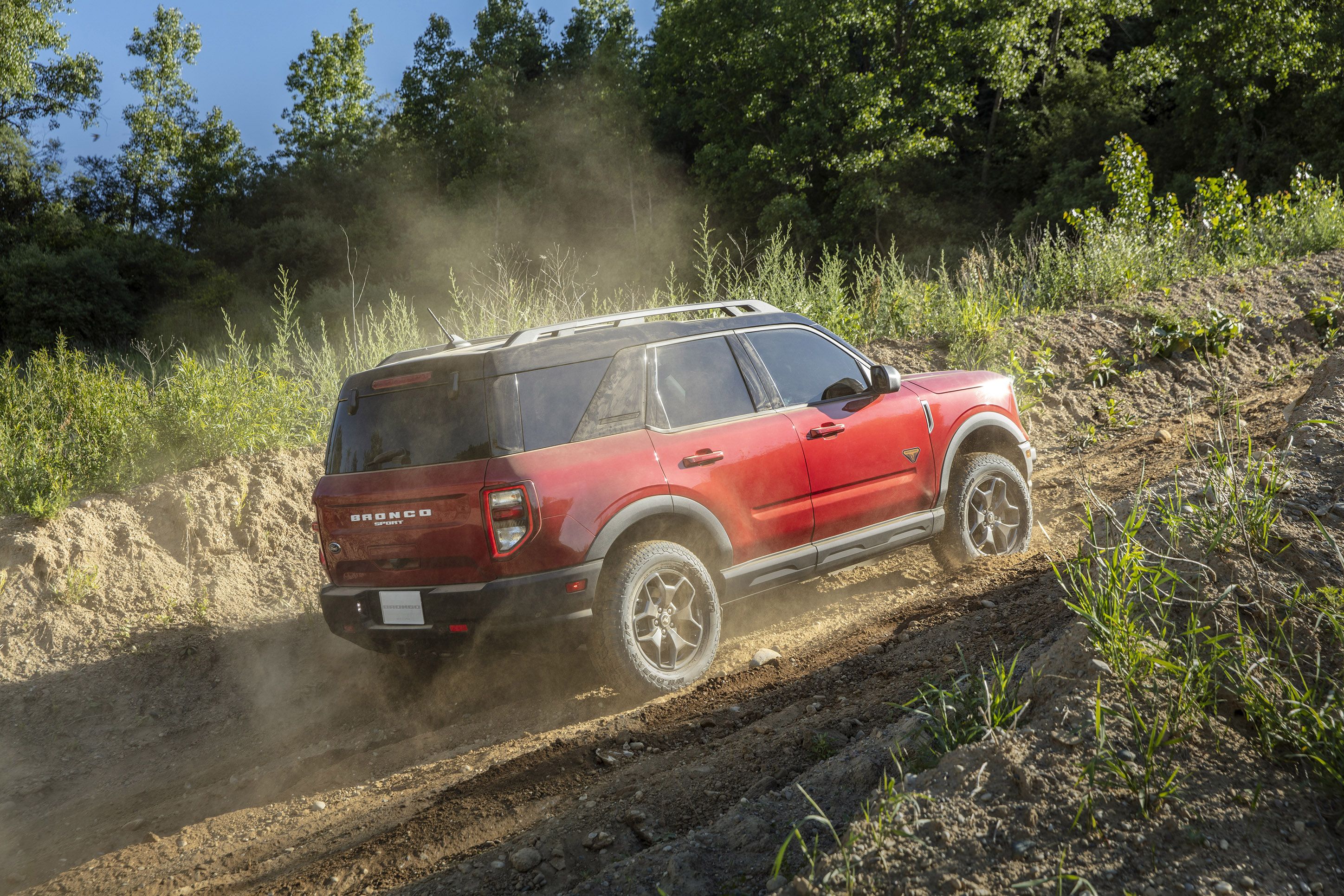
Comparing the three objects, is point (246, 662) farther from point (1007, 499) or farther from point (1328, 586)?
point (1328, 586)

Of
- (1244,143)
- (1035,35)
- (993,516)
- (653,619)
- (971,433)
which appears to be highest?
(1035,35)

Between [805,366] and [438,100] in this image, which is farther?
[438,100]

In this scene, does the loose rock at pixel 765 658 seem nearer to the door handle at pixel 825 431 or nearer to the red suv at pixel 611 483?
the red suv at pixel 611 483

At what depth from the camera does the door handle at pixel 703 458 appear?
4652mm

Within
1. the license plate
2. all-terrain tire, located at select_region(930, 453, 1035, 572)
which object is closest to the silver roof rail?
the license plate

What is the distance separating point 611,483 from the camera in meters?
4.36

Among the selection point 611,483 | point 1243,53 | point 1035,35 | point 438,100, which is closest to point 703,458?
point 611,483

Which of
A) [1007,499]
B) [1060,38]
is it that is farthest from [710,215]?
[1007,499]

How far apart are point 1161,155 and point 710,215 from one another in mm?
15210

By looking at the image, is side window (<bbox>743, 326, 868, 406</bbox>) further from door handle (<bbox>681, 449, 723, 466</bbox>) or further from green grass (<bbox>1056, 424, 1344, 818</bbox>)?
green grass (<bbox>1056, 424, 1344, 818</bbox>)

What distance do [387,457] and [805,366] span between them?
2.50 metres

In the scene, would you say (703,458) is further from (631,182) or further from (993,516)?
(631,182)

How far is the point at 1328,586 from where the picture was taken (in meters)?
3.02

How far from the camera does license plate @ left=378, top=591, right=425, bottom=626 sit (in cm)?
431
